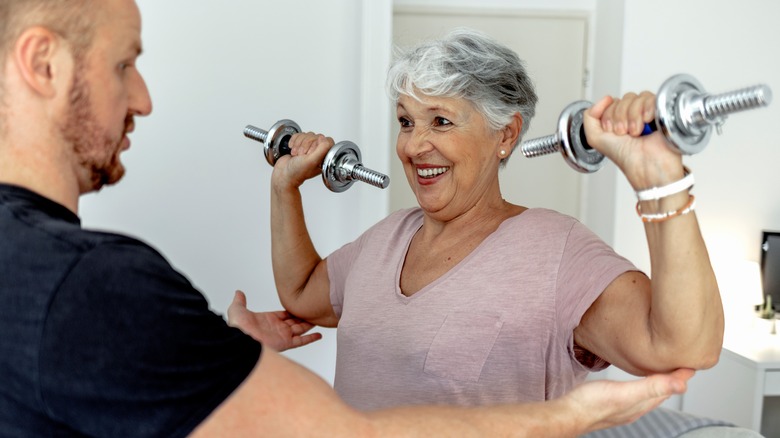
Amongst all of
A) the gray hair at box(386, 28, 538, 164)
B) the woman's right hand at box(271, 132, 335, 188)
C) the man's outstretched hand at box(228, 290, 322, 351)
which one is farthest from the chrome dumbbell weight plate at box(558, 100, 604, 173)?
the man's outstretched hand at box(228, 290, 322, 351)

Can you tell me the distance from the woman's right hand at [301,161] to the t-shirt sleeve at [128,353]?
99 cm

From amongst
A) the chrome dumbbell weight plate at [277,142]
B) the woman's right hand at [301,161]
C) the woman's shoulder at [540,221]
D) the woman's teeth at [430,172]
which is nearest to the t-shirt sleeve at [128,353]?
the woman's shoulder at [540,221]

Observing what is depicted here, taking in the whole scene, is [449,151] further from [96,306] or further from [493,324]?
[96,306]

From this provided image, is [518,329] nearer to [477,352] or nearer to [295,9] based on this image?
[477,352]

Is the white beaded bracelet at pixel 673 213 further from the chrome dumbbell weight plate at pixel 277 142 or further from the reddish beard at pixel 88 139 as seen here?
the chrome dumbbell weight plate at pixel 277 142

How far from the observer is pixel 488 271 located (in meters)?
1.45

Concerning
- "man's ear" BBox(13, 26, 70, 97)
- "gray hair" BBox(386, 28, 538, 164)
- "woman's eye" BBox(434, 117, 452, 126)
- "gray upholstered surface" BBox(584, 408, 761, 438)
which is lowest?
"gray upholstered surface" BBox(584, 408, 761, 438)

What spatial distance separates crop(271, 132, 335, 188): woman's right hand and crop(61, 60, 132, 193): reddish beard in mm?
856

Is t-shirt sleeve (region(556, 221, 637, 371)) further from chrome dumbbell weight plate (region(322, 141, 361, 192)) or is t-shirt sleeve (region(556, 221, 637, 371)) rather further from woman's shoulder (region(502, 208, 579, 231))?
chrome dumbbell weight plate (region(322, 141, 361, 192))

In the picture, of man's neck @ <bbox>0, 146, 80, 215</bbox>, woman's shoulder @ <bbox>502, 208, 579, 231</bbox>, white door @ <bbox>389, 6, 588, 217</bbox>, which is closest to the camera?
man's neck @ <bbox>0, 146, 80, 215</bbox>

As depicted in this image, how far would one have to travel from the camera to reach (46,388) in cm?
79

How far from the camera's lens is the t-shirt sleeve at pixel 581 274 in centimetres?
127

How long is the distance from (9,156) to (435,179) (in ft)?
2.97

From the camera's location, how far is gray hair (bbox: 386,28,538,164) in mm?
1552
